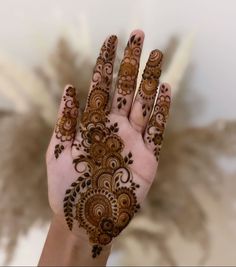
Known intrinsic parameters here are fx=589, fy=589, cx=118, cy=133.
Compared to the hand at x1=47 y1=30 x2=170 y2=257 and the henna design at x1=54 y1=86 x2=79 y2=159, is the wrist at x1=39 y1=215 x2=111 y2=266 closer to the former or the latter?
the hand at x1=47 y1=30 x2=170 y2=257

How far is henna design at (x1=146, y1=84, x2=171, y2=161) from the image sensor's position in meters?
0.83

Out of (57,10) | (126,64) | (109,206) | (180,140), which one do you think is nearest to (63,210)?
(109,206)

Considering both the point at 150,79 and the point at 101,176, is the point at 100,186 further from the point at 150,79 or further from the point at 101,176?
the point at 150,79

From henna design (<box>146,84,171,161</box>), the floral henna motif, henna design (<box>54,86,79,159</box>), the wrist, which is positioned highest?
henna design (<box>146,84,171,161</box>)

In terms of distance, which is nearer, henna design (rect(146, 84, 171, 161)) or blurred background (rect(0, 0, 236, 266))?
henna design (rect(146, 84, 171, 161))

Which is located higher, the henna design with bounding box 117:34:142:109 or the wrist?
the henna design with bounding box 117:34:142:109

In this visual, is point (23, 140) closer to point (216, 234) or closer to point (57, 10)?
point (57, 10)

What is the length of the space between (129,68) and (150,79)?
33 millimetres

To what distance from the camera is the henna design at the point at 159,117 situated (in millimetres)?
825

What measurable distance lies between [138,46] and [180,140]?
11.7 inches

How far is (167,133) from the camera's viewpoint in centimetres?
109

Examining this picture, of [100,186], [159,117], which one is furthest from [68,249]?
[159,117]

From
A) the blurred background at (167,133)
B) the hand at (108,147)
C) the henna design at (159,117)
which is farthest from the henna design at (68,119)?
the blurred background at (167,133)

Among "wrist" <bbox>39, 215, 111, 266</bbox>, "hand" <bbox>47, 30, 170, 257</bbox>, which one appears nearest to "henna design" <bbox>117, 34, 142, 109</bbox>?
"hand" <bbox>47, 30, 170, 257</bbox>
